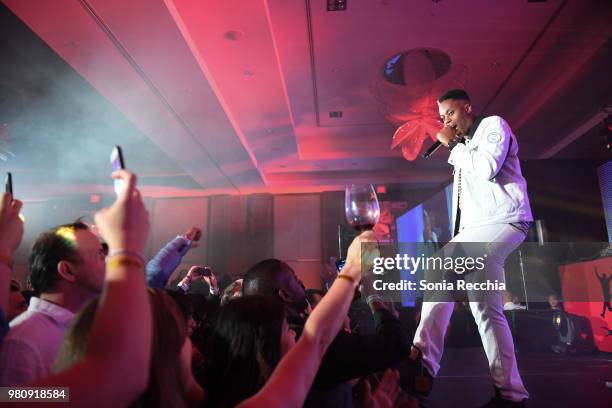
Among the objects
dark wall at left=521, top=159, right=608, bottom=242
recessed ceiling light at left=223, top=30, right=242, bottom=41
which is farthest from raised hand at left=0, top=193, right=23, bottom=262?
dark wall at left=521, top=159, right=608, bottom=242

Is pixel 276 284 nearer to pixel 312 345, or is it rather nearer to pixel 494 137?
pixel 312 345

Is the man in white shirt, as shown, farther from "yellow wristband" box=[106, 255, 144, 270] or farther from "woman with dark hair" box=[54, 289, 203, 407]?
"yellow wristband" box=[106, 255, 144, 270]

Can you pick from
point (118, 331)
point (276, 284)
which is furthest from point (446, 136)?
point (118, 331)

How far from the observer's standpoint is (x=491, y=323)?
1885 millimetres

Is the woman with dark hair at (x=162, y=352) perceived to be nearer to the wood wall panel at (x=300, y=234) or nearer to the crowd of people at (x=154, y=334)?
the crowd of people at (x=154, y=334)

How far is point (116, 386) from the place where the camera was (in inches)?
20.6

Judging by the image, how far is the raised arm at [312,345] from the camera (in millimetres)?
775

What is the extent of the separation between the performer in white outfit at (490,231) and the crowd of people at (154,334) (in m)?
0.54

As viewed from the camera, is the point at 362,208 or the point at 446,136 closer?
the point at 362,208

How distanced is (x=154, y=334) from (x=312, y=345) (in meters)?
0.33

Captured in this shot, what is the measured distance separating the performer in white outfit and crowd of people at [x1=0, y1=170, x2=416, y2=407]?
0.54m

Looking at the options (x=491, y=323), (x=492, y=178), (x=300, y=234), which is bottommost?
(x=491, y=323)

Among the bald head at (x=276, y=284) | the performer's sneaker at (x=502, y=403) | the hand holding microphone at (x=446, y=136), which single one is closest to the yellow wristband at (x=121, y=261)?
the bald head at (x=276, y=284)

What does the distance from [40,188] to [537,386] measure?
1005 centimetres
